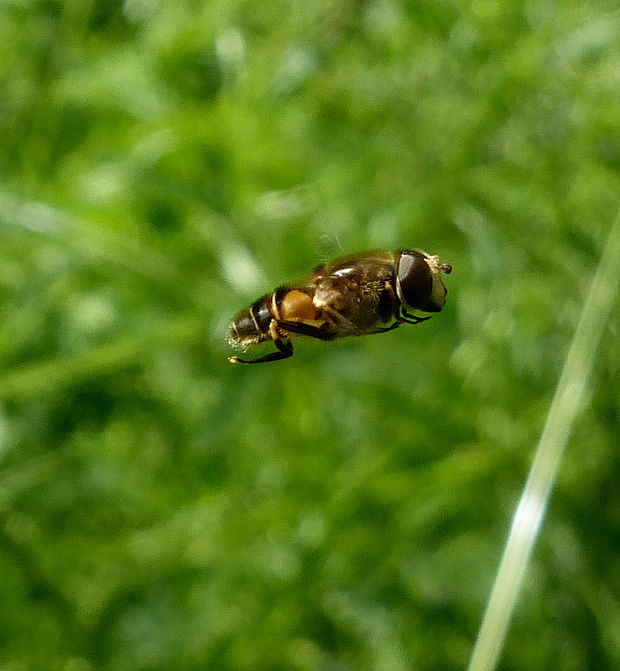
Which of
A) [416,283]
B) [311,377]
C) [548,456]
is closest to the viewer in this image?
[416,283]

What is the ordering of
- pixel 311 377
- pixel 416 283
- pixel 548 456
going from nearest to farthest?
pixel 416 283
pixel 548 456
pixel 311 377

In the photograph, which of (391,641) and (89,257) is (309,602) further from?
(89,257)

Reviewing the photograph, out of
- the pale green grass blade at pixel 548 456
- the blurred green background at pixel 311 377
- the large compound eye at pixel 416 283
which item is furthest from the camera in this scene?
the blurred green background at pixel 311 377

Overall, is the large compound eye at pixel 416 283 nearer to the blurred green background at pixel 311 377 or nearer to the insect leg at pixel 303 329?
the insect leg at pixel 303 329

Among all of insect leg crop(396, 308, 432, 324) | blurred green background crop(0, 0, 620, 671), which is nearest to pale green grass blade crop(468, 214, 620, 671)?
blurred green background crop(0, 0, 620, 671)

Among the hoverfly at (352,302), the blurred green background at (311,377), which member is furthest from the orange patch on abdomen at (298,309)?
the blurred green background at (311,377)

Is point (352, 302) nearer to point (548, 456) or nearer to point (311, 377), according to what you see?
point (548, 456)

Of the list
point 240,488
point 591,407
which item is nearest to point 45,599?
point 240,488

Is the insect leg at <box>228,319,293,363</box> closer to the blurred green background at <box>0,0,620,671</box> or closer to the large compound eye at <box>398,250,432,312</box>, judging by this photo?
the large compound eye at <box>398,250,432,312</box>

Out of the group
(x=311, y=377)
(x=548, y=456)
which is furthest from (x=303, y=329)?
(x=311, y=377)
